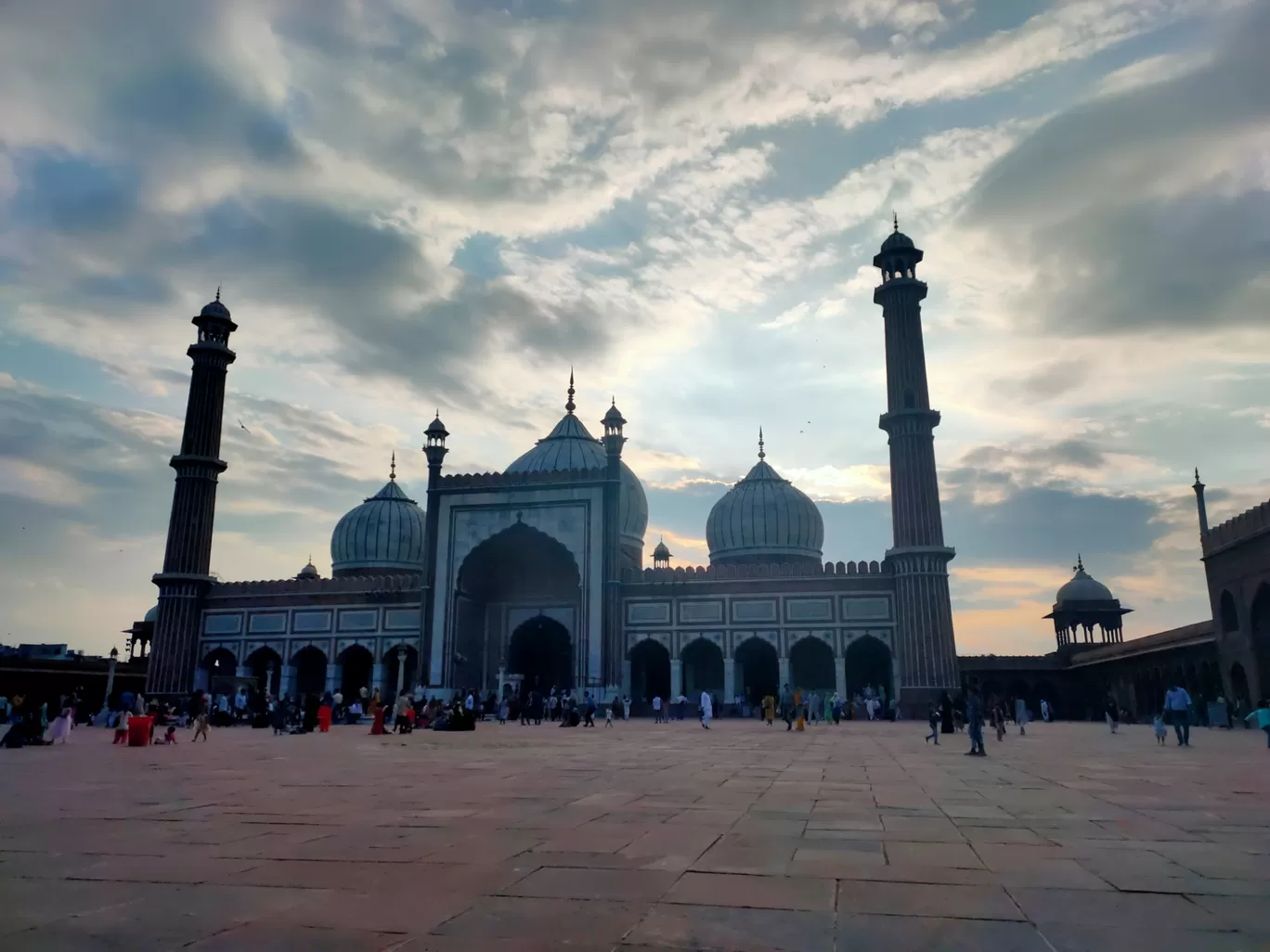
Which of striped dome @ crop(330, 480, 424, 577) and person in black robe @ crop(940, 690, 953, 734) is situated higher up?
Answer: striped dome @ crop(330, 480, 424, 577)

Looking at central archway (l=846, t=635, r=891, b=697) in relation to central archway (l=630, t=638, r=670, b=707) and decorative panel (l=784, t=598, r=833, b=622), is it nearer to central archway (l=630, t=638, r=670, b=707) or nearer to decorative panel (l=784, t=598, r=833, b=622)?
decorative panel (l=784, t=598, r=833, b=622)

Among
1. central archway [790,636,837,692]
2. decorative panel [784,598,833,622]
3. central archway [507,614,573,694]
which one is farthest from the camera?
central archway [507,614,573,694]

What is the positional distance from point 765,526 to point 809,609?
23.0ft

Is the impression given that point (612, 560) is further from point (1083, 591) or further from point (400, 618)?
point (1083, 591)

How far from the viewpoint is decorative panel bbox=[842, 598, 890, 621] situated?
94.7ft

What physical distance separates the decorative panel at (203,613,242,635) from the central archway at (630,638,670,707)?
47.0 ft

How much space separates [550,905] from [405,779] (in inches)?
210

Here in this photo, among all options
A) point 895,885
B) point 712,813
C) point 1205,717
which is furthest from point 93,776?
point 1205,717

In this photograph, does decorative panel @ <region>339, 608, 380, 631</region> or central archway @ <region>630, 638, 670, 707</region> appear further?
decorative panel @ <region>339, 608, 380, 631</region>

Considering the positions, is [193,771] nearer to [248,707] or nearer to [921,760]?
[921,760]

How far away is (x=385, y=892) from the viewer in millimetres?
3527

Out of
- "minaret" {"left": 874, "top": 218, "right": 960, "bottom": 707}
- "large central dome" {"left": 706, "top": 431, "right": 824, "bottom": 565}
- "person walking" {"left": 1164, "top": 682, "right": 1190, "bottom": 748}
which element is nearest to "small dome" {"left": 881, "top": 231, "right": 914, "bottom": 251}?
"minaret" {"left": 874, "top": 218, "right": 960, "bottom": 707}

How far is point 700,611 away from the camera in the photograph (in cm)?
2997

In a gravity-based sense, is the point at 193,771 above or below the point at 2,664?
below
